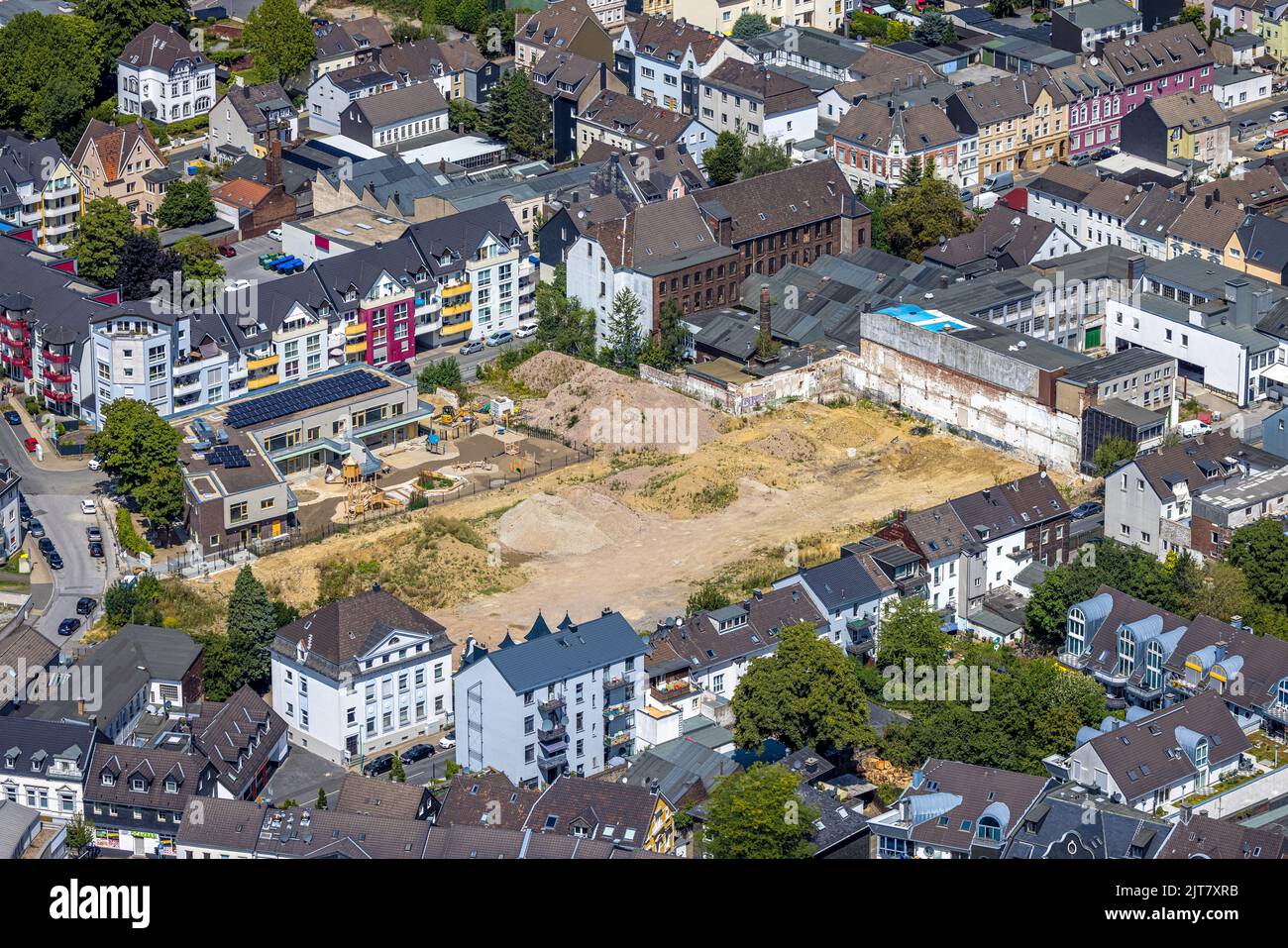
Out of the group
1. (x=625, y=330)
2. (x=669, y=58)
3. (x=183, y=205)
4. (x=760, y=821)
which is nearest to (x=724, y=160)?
(x=669, y=58)

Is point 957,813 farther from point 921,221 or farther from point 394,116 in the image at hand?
point 394,116

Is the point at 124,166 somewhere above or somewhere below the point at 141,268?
above

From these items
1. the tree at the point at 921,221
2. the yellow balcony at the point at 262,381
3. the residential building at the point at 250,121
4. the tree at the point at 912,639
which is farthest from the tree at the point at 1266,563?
the residential building at the point at 250,121

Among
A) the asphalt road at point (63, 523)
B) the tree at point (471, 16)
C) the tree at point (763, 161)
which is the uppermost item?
the tree at point (471, 16)

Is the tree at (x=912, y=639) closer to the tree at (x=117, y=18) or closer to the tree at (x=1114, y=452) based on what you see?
the tree at (x=1114, y=452)

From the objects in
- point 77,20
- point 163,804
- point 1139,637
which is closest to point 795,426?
point 1139,637
